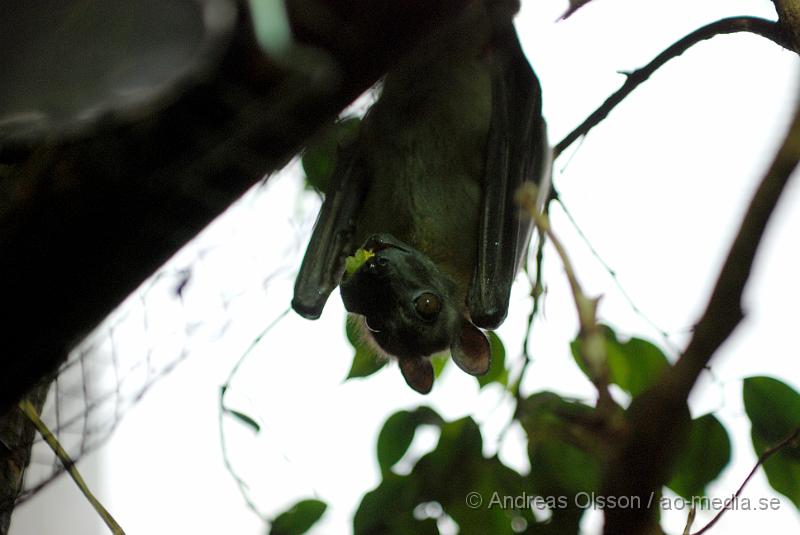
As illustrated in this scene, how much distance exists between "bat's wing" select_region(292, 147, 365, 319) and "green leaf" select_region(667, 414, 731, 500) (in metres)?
0.78

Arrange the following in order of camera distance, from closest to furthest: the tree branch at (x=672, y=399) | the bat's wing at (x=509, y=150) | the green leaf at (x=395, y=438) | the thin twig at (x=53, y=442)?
the tree branch at (x=672, y=399), the thin twig at (x=53, y=442), the green leaf at (x=395, y=438), the bat's wing at (x=509, y=150)

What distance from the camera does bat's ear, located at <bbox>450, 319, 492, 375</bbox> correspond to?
1554mm

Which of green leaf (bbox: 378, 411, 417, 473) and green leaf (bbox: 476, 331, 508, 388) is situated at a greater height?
green leaf (bbox: 378, 411, 417, 473)

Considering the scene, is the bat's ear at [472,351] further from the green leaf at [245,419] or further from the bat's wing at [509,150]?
the green leaf at [245,419]

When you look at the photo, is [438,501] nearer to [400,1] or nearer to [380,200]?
[380,200]

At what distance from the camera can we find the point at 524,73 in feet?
5.90

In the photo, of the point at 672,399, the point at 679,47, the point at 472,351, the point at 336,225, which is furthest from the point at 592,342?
the point at 336,225

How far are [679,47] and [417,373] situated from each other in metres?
0.79

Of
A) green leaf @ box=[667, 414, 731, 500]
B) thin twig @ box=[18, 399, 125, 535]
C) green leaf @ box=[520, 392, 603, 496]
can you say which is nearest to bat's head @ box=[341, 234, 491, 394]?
green leaf @ box=[520, 392, 603, 496]

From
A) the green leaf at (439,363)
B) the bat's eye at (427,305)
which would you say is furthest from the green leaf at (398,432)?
the green leaf at (439,363)

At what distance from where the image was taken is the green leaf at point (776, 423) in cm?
120

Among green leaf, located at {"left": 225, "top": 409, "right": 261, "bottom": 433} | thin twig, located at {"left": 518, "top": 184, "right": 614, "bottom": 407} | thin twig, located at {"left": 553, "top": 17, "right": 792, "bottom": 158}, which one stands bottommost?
green leaf, located at {"left": 225, "top": 409, "right": 261, "bottom": 433}

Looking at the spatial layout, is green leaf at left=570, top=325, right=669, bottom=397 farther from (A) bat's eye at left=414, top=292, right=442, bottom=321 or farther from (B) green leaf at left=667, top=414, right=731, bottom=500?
(A) bat's eye at left=414, top=292, right=442, bottom=321

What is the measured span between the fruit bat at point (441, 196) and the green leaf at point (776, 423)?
0.54 meters
